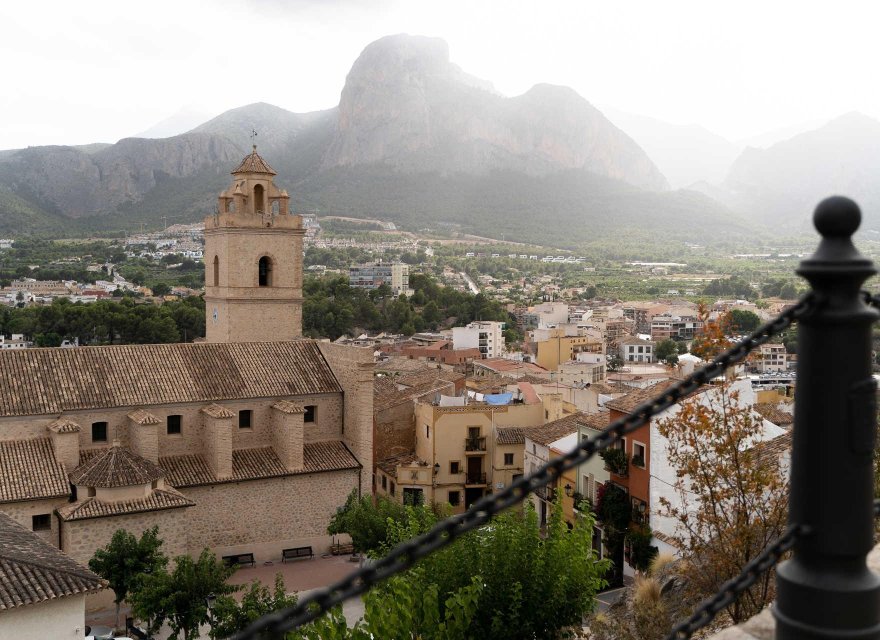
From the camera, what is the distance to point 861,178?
499 ft

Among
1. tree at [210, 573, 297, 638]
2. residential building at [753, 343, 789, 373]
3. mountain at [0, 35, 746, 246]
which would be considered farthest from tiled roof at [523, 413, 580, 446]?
mountain at [0, 35, 746, 246]

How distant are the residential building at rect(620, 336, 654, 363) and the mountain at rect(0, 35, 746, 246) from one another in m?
55.8

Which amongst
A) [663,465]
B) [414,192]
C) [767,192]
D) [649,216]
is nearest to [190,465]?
[663,465]

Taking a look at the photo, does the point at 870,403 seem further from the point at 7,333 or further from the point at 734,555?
the point at 7,333

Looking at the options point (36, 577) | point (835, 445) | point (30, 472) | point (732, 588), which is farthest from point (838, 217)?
point (30, 472)

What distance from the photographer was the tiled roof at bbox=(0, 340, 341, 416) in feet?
57.5

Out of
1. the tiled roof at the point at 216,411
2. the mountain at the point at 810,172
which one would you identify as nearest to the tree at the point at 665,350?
the tiled roof at the point at 216,411

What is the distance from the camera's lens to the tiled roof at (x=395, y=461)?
24.9 m

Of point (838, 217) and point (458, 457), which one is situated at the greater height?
point (838, 217)

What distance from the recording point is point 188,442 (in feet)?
62.4

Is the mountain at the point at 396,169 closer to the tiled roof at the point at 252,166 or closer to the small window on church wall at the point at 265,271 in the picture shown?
the tiled roof at the point at 252,166

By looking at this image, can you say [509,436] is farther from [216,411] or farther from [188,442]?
[188,442]

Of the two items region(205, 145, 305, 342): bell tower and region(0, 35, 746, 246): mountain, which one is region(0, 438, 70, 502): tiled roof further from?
region(0, 35, 746, 246): mountain

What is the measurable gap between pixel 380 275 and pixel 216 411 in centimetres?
8147
